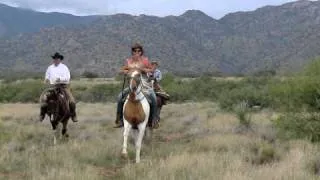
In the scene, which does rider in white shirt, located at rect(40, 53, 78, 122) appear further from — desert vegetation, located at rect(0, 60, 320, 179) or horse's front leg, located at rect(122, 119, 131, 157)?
horse's front leg, located at rect(122, 119, 131, 157)

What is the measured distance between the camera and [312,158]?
1193 cm

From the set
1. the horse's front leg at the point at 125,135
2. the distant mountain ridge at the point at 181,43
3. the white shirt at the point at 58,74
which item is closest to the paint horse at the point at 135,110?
the horse's front leg at the point at 125,135

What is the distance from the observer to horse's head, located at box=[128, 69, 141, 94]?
529 inches

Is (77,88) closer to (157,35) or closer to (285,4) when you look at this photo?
(157,35)

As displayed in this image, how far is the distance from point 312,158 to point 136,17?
106 metres

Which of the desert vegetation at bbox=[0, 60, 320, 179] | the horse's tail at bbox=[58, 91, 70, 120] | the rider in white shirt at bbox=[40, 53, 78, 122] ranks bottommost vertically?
the desert vegetation at bbox=[0, 60, 320, 179]

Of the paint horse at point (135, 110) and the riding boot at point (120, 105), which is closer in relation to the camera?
the paint horse at point (135, 110)

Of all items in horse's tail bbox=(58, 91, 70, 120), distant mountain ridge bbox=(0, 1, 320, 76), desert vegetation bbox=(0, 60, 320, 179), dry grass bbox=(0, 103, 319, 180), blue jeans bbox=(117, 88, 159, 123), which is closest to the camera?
dry grass bbox=(0, 103, 319, 180)

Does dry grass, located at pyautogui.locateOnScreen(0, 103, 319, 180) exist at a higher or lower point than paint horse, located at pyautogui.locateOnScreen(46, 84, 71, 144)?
lower

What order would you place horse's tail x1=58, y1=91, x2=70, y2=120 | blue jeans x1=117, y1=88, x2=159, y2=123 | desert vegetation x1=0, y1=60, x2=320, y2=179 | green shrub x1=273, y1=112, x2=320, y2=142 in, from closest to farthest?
1. desert vegetation x1=0, y1=60, x2=320, y2=179
2. blue jeans x1=117, y1=88, x2=159, y2=123
3. green shrub x1=273, y1=112, x2=320, y2=142
4. horse's tail x1=58, y1=91, x2=70, y2=120

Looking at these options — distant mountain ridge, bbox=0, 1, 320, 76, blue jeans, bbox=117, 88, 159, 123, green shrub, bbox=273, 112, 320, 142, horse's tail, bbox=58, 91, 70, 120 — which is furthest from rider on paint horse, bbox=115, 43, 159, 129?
distant mountain ridge, bbox=0, 1, 320, 76

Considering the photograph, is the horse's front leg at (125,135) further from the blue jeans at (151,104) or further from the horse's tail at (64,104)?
the horse's tail at (64,104)

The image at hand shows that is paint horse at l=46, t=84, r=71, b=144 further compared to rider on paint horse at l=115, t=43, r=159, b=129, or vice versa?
paint horse at l=46, t=84, r=71, b=144

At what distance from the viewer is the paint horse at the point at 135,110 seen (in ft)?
44.7
